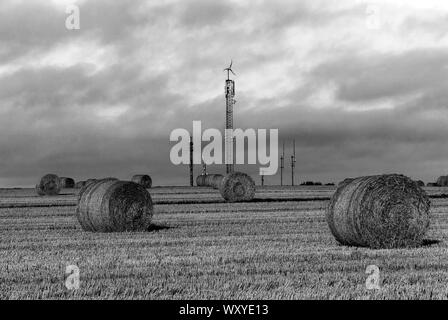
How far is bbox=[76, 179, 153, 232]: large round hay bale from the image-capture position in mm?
20781

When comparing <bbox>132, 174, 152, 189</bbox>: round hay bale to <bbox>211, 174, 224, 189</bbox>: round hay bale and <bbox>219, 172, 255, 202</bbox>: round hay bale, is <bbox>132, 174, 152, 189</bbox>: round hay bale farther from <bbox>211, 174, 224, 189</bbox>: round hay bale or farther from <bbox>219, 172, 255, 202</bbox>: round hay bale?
<bbox>219, 172, 255, 202</bbox>: round hay bale

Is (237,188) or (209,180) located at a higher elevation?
(209,180)

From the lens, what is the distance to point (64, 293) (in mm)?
10148

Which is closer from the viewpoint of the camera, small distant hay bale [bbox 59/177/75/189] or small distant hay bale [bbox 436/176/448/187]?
small distant hay bale [bbox 436/176/448/187]

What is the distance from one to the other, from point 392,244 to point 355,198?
1.25 meters

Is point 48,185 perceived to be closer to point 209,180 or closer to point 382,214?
point 209,180

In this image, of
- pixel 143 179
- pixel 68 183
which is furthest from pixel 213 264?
pixel 68 183

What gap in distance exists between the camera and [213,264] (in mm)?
12992

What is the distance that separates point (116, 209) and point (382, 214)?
7.69m

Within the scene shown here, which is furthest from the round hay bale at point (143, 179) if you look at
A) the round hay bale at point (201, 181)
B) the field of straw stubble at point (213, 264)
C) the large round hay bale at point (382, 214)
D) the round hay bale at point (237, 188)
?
the large round hay bale at point (382, 214)

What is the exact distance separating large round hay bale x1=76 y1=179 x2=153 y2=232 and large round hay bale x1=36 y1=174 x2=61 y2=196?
1107 inches

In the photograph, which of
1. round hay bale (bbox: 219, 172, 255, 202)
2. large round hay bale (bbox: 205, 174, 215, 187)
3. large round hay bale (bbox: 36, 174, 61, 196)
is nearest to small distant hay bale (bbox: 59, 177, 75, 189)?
large round hay bale (bbox: 205, 174, 215, 187)

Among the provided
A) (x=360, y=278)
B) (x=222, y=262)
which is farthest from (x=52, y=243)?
(x=360, y=278)
